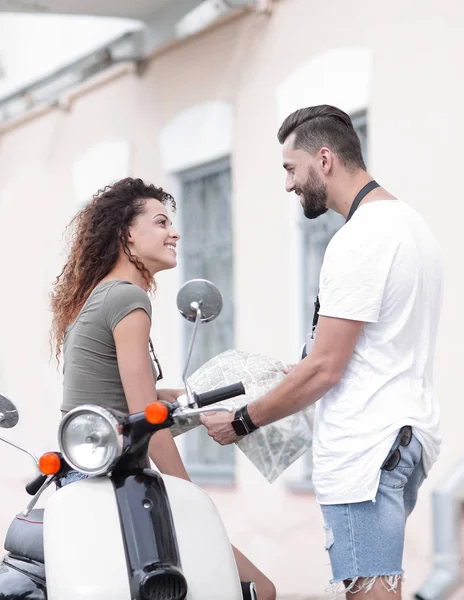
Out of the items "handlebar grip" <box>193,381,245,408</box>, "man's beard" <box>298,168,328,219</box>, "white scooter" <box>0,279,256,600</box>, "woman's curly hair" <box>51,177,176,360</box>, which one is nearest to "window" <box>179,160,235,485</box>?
"woman's curly hair" <box>51,177,176,360</box>

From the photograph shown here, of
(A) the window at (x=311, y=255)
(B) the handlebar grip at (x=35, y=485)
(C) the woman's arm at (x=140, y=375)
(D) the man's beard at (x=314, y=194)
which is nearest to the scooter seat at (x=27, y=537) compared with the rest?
(B) the handlebar grip at (x=35, y=485)

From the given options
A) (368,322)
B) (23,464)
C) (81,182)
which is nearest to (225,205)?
(81,182)

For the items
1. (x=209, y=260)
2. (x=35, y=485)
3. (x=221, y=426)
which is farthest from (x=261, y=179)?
(x=35, y=485)

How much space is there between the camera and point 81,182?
8.69 m

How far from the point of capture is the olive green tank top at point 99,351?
9.28ft

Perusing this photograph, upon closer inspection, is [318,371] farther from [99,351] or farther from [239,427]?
[99,351]

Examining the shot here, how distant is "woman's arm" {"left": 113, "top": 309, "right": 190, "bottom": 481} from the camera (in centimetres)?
274

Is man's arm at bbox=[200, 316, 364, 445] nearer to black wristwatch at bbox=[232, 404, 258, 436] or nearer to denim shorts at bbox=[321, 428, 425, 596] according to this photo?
black wristwatch at bbox=[232, 404, 258, 436]

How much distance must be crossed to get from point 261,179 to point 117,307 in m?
4.01

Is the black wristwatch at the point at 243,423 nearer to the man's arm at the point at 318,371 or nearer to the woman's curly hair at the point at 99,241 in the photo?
the man's arm at the point at 318,371

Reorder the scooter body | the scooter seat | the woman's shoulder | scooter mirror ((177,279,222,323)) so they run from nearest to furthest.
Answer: the scooter body < the scooter seat < the woman's shoulder < scooter mirror ((177,279,222,323))

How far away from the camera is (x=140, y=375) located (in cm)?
274

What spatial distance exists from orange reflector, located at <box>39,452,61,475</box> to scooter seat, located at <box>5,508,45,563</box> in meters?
0.24

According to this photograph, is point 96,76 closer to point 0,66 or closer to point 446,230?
point 0,66
